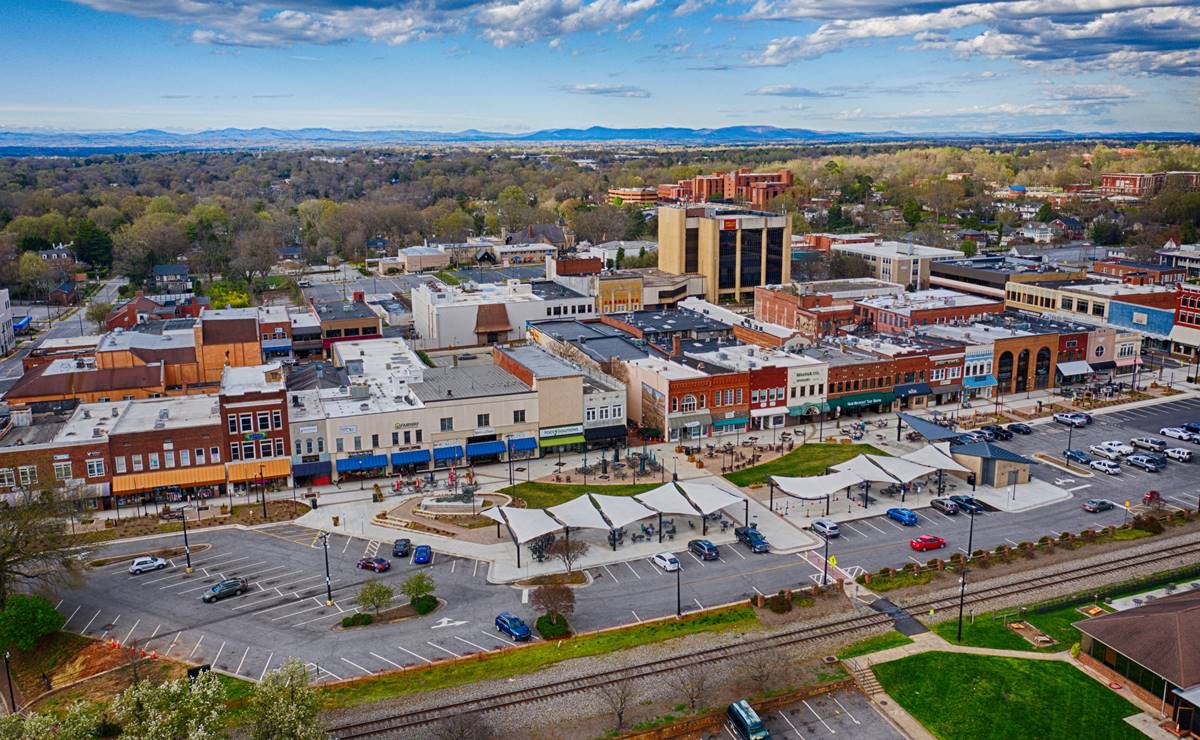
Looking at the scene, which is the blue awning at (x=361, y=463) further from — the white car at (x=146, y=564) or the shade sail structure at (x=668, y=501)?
the shade sail structure at (x=668, y=501)

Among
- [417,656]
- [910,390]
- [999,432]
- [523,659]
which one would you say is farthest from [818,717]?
[910,390]

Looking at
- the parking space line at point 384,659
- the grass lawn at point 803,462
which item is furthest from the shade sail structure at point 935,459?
the parking space line at point 384,659

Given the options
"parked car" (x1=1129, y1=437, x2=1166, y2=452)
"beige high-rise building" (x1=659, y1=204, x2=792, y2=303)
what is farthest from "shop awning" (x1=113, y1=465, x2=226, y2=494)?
"beige high-rise building" (x1=659, y1=204, x2=792, y2=303)

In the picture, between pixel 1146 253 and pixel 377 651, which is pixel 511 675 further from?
pixel 1146 253

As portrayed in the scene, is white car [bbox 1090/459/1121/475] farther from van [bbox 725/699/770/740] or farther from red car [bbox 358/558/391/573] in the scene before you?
red car [bbox 358/558/391/573]

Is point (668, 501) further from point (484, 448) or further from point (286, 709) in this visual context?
point (286, 709)

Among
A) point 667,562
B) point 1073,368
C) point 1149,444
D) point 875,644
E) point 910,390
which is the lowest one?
point 875,644
